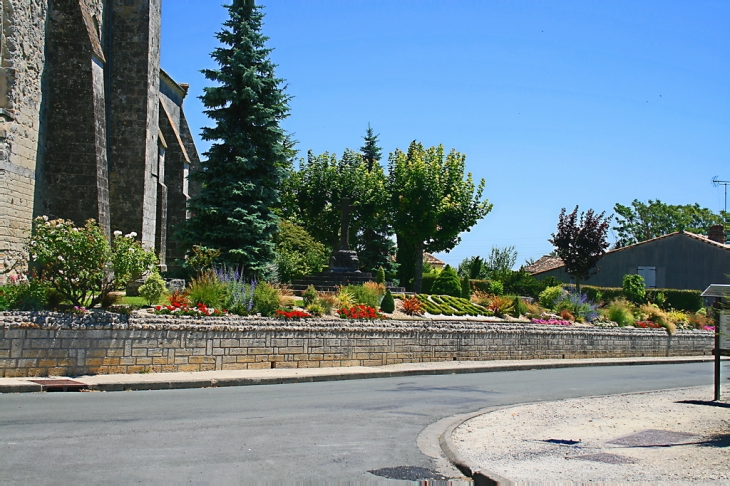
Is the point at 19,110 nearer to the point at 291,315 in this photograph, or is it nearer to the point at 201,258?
the point at 201,258

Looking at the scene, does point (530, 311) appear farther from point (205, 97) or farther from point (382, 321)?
point (205, 97)

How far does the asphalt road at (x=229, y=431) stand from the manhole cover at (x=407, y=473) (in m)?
0.13

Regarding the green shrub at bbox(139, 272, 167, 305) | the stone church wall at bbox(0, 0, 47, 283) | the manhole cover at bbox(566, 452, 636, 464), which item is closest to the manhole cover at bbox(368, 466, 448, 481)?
the manhole cover at bbox(566, 452, 636, 464)

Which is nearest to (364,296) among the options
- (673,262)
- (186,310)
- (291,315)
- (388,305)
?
(388,305)

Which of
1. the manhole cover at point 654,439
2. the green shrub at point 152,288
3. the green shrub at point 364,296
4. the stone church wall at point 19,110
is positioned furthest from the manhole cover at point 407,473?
the stone church wall at point 19,110

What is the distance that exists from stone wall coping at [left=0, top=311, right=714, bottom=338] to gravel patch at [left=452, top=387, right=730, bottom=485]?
6845 millimetres

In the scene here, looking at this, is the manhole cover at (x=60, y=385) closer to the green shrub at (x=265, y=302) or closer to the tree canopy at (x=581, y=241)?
the green shrub at (x=265, y=302)

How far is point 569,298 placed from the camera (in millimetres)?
29062

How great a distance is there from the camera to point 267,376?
15.1 m

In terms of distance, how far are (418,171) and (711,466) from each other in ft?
98.9

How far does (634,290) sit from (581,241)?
3596 mm

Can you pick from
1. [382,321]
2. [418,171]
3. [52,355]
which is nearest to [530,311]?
[382,321]

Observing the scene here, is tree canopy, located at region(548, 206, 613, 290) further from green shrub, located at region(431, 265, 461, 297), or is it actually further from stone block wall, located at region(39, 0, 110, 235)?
stone block wall, located at region(39, 0, 110, 235)

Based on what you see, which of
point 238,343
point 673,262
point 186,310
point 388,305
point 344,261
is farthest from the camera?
point 673,262
